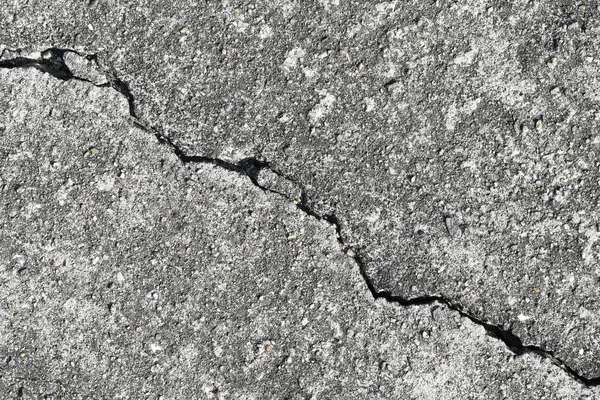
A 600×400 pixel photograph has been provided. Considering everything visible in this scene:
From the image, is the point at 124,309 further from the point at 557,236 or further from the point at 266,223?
the point at 557,236

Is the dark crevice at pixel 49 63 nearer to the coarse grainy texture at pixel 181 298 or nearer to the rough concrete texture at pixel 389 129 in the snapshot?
the rough concrete texture at pixel 389 129

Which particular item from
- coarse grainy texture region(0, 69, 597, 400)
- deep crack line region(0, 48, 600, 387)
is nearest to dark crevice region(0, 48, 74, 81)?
deep crack line region(0, 48, 600, 387)

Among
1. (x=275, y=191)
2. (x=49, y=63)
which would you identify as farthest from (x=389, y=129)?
(x=49, y=63)

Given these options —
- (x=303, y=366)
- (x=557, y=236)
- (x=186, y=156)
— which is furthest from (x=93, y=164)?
(x=557, y=236)

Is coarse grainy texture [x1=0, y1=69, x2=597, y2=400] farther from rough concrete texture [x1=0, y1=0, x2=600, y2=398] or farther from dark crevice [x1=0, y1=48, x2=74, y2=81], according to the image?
dark crevice [x1=0, y1=48, x2=74, y2=81]

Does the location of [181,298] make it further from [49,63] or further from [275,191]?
[49,63]

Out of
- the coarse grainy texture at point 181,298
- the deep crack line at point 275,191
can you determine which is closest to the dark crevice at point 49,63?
the deep crack line at point 275,191
